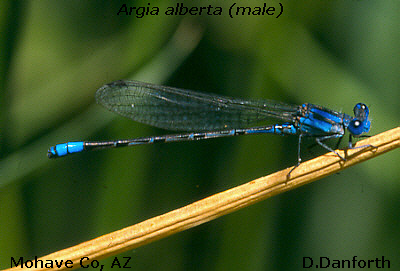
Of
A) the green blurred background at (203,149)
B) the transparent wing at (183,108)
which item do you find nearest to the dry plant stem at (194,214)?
the green blurred background at (203,149)

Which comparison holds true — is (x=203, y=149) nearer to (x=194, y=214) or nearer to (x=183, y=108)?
(x=183, y=108)

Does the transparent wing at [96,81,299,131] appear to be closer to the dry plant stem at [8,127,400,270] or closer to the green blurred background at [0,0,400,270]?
the green blurred background at [0,0,400,270]

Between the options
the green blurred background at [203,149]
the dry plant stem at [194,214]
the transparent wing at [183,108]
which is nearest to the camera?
the dry plant stem at [194,214]

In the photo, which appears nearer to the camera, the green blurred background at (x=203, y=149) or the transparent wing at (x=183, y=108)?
the green blurred background at (x=203, y=149)

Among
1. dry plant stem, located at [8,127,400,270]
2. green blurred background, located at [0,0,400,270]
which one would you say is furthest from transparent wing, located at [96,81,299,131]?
dry plant stem, located at [8,127,400,270]

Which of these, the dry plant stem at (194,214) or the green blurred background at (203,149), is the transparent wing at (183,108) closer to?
the green blurred background at (203,149)

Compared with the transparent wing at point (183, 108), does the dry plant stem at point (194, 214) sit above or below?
below

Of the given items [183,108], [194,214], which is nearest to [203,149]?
[183,108]
